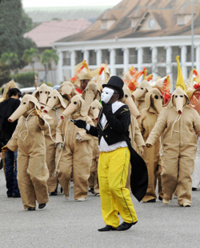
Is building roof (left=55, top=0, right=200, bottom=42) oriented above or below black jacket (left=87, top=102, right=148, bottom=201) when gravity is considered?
below

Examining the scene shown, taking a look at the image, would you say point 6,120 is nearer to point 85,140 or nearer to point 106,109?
point 85,140

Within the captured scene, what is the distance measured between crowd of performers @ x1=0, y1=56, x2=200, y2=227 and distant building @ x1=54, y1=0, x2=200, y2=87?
6125cm

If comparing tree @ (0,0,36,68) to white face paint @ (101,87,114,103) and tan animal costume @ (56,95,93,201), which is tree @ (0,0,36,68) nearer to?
tan animal costume @ (56,95,93,201)

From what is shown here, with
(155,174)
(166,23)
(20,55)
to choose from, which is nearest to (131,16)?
(166,23)

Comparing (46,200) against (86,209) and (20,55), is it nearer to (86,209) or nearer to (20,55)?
(86,209)

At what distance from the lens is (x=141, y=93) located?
1342 cm

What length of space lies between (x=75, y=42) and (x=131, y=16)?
694cm

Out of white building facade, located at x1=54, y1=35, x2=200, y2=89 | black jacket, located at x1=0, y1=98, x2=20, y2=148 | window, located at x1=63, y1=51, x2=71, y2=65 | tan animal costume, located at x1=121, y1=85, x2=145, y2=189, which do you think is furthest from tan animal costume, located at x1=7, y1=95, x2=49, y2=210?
window, located at x1=63, y1=51, x2=71, y2=65

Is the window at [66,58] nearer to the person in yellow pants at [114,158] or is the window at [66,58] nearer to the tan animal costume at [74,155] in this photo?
the tan animal costume at [74,155]

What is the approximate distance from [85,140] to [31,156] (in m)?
1.59

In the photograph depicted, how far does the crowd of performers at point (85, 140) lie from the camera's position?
11.0 meters

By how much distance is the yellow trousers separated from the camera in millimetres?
8867

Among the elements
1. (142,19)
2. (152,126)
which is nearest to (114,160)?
(152,126)

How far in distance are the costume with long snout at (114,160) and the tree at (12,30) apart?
69849 millimetres
